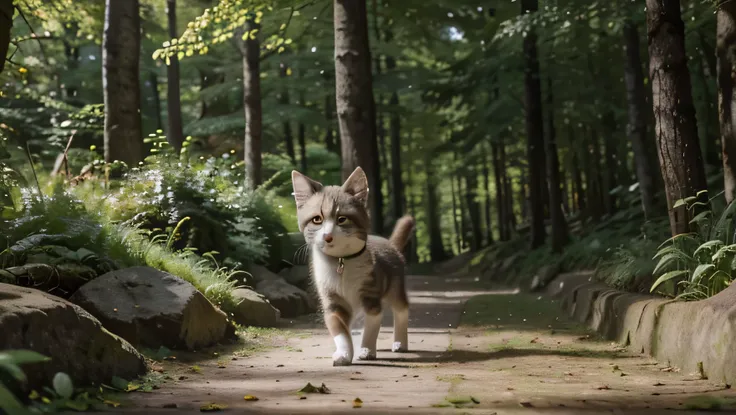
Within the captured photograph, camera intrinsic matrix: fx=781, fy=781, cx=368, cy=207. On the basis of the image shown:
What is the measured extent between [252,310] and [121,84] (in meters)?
4.42

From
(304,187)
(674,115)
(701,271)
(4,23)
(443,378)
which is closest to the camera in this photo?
(4,23)

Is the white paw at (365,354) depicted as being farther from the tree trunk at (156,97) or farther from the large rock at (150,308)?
the tree trunk at (156,97)

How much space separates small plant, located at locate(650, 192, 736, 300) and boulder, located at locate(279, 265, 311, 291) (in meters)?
7.38

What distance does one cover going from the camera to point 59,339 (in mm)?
4891

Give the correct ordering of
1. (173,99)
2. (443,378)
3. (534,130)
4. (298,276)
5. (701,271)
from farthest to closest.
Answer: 1. (173,99)
2. (534,130)
3. (298,276)
4. (701,271)
5. (443,378)

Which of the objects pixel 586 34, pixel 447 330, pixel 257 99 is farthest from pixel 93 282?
pixel 586 34

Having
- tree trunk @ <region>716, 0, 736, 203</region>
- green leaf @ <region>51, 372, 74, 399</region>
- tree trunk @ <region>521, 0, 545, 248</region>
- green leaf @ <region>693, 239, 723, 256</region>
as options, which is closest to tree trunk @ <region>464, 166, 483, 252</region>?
tree trunk @ <region>521, 0, 545, 248</region>

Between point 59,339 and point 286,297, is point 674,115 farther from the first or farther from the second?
point 286,297

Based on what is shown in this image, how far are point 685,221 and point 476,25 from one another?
14416 mm

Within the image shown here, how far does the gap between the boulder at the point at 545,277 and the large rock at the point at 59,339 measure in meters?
12.5

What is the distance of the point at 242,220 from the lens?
43.5 ft

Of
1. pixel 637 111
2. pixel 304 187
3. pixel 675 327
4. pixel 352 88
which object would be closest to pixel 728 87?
pixel 675 327

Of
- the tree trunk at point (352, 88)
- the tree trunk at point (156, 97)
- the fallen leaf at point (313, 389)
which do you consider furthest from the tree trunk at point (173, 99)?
the fallen leaf at point (313, 389)

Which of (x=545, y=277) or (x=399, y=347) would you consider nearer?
(x=399, y=347)
